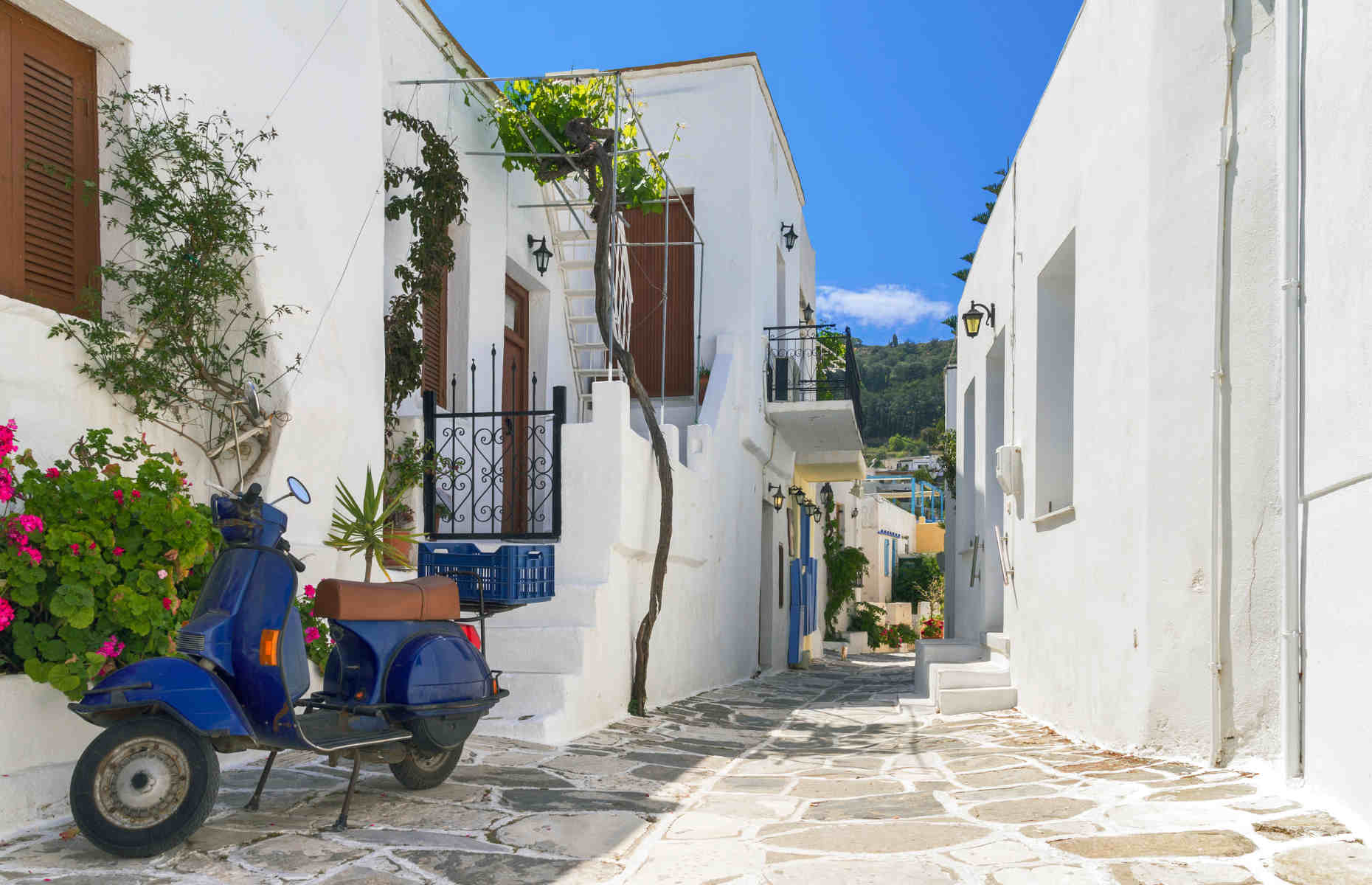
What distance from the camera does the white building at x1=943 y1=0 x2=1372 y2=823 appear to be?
430cm

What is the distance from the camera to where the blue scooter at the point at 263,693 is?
146 inches

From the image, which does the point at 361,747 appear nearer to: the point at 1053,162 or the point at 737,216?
the point at 1053,162

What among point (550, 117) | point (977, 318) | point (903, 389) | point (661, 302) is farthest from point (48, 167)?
point (903, 389)

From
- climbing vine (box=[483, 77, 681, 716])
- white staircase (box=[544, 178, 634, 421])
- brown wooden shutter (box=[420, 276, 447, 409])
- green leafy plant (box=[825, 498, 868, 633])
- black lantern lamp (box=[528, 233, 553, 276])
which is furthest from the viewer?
green leafy plant (box=[825, 498, 868, 633])

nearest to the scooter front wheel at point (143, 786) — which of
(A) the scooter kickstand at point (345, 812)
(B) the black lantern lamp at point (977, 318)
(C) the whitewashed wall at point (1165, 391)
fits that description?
(A) the scooter kickstand at point (345, 812)

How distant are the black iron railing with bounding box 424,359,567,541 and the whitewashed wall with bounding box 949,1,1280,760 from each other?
12.8 ft

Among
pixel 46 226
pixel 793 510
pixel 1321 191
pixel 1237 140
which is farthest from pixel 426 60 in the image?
pixel 793 510

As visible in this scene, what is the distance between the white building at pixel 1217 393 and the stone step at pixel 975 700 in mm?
1118

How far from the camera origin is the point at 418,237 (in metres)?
8.85

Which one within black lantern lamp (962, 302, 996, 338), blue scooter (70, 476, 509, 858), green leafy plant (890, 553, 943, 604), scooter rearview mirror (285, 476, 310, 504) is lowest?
green leafy plant (890, 553, 943, 604)

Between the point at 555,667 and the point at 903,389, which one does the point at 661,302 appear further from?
the point at 903,389

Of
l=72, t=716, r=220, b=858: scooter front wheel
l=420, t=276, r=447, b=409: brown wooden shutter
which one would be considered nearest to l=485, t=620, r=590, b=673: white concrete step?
l=420, t=276, r=447, b=409: brown wooden shutter

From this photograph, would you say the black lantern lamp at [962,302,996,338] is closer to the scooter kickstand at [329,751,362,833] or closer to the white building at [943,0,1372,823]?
the white building at [943,0,1372,823]

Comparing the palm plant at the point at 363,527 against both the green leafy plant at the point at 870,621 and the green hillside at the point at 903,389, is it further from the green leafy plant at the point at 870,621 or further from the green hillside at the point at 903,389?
the green hillside at the point at 903,389
